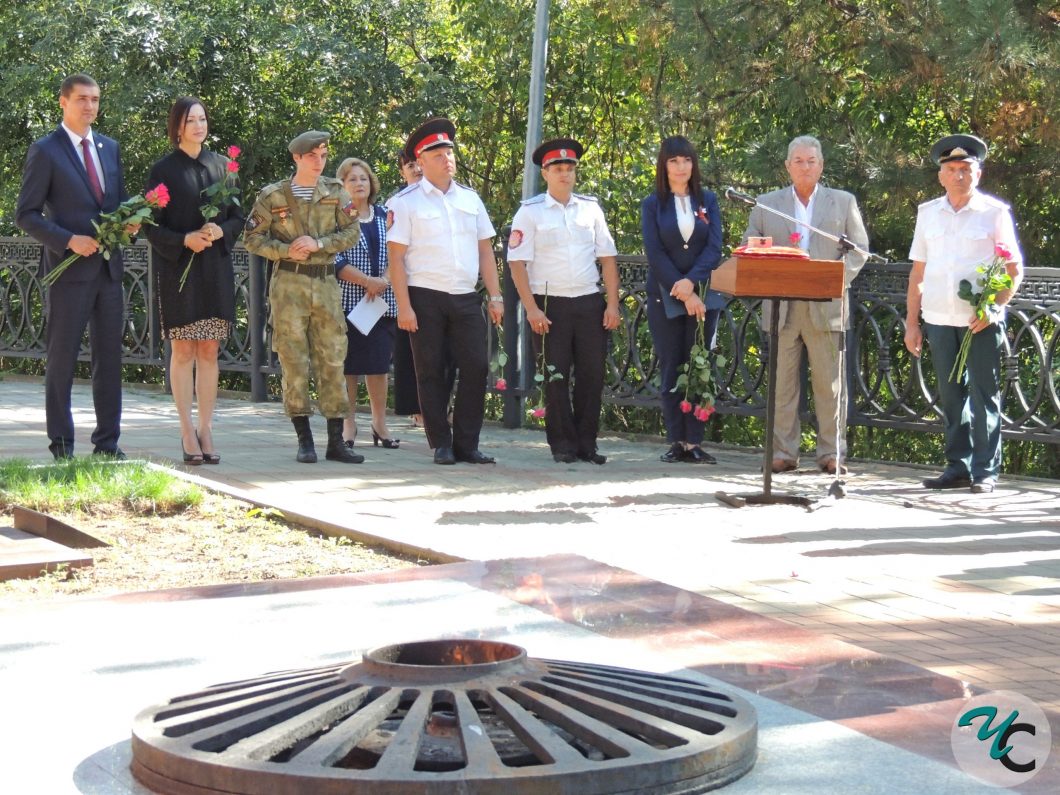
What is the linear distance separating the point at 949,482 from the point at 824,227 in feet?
5.70

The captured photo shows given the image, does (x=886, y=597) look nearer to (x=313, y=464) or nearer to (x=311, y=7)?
(x=313, y=464)

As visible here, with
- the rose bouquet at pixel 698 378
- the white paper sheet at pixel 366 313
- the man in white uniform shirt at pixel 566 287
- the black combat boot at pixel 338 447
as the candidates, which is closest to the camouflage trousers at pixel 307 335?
the black combat boot at pixel 338 447

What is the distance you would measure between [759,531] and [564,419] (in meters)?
3.03

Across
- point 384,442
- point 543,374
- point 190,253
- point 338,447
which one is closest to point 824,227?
point 543,374

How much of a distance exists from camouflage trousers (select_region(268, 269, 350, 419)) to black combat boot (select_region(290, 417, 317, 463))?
84mm

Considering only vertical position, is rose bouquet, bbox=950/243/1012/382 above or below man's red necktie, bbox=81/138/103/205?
below

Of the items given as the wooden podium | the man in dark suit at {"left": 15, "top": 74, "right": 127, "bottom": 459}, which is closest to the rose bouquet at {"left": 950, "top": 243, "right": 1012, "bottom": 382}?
the wooden podium

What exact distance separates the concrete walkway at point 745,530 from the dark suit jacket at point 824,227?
3.42 feet

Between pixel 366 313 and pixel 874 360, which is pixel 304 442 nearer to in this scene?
pixel 366 313

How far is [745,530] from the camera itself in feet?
23.7

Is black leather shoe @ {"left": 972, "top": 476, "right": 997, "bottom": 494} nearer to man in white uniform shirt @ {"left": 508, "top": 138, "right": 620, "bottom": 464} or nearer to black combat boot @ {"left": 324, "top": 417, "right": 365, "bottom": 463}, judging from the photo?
man in white uniform shirt @ {"left": 508, "top": 138, "right": 620, "bottom": 464}

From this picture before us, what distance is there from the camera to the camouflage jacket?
932cm

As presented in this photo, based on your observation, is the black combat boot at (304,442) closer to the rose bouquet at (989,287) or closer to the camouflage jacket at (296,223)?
the camouflage jacket at (296,223)

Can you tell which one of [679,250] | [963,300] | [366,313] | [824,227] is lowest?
[366,313]
